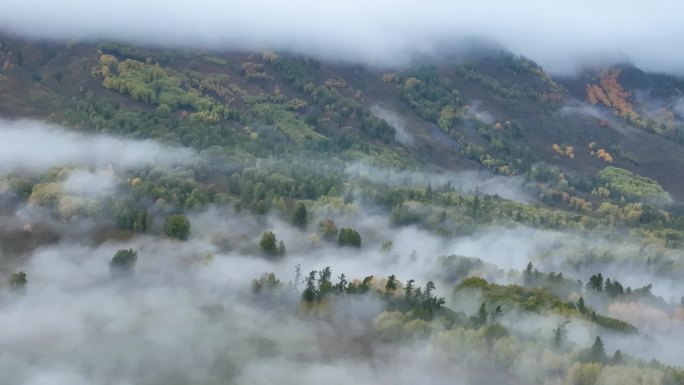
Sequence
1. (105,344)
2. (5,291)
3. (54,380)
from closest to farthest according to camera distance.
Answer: (54,380) < (105,344) < (5,291)

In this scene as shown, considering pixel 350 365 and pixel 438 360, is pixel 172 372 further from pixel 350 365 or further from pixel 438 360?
pixel 438 360

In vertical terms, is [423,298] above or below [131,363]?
above

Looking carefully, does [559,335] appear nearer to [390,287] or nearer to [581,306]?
[581,306]

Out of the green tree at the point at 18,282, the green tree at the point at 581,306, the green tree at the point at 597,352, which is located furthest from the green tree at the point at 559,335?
the green tree at the point at 18,282

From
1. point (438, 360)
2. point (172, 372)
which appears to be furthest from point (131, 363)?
point (438, 360)

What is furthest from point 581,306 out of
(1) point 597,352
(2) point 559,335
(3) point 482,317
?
(1) point 597,352

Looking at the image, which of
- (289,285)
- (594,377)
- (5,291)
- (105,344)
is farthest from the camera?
(289,285)

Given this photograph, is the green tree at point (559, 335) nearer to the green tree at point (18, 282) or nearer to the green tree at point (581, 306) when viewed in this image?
the green tree at point (581, 306)

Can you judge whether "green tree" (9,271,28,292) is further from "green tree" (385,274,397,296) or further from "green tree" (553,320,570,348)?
"green tree" (553,320,570,348)

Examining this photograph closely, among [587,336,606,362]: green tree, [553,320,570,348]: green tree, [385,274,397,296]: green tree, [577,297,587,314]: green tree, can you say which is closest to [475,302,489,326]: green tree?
[553,320,570,348]: green tree
